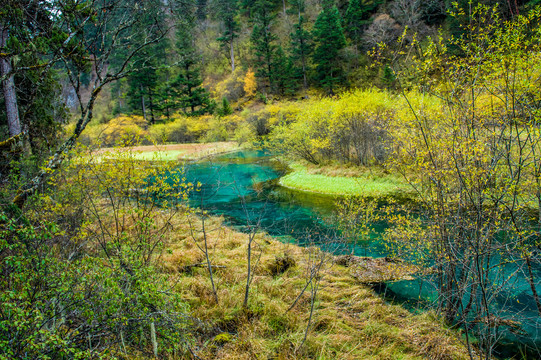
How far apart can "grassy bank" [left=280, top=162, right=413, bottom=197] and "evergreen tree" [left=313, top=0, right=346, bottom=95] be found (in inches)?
1047

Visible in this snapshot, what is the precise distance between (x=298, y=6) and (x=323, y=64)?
21.1 metres

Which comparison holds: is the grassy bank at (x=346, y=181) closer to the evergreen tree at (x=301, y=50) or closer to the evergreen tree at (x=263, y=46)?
the evergreen tree at (x=301, y=50)

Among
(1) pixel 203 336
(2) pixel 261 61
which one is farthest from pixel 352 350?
(2) pixel 261 61

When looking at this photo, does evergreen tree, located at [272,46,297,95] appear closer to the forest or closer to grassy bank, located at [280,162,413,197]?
the forest

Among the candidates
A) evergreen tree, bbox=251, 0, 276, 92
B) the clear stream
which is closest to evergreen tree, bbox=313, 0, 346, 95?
evergreen tree, bbox=251, 0, 276, 92

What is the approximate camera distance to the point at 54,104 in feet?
25.4

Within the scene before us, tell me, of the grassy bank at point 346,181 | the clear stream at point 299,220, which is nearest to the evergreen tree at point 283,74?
the clear stream at point 299,220

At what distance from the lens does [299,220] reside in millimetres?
11414

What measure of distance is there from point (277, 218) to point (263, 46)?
139 ft

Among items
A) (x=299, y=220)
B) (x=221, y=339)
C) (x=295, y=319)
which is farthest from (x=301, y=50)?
(x=221, y=339)

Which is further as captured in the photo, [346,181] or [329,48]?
[329,48]

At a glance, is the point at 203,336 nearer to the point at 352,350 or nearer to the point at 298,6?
the point at 352,350

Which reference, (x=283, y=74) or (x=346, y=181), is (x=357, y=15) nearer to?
(x=283, y=74)

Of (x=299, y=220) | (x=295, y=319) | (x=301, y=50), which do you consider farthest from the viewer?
(x=301, y=50)
